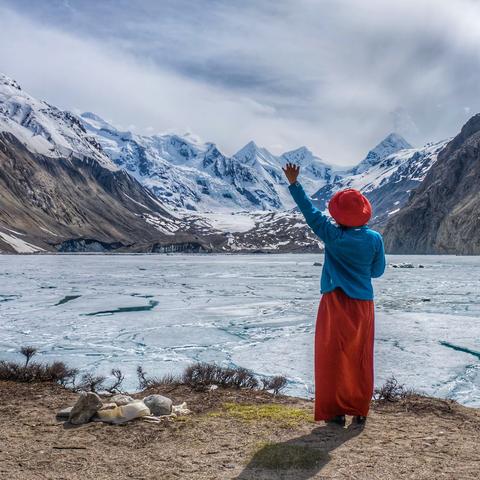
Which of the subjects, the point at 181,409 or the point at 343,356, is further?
the point at 181,409

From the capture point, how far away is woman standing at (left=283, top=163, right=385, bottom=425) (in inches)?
252

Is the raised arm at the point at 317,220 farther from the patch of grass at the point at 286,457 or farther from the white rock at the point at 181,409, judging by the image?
the white rock at the point at 181,409

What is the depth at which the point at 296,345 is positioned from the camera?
15961 mm

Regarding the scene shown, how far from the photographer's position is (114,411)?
23.4 ft

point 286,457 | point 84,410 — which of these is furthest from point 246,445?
point 84,410

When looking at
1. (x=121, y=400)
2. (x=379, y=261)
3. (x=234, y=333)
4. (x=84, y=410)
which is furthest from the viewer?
(x=234, y=333)

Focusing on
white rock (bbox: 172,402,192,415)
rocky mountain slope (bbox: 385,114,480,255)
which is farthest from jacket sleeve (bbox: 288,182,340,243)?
rocky mountain slope (bbox: 385,114,480,255)

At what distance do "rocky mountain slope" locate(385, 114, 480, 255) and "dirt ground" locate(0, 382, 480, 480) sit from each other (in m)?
150

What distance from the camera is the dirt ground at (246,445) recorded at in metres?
5.29

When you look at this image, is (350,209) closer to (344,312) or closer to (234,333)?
(344,312)

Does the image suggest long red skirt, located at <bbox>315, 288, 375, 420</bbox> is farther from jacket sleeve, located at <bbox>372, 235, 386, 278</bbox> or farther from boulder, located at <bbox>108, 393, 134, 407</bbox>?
boulder, located at <bbox>108, 393, 134, 407</bbox>

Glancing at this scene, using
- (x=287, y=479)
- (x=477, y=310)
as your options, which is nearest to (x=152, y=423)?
(x=287, y=479)

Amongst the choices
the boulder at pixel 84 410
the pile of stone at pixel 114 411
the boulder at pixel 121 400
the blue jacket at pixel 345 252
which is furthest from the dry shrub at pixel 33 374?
the blue jacket at pixel 345 252

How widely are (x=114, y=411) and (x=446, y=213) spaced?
182m
